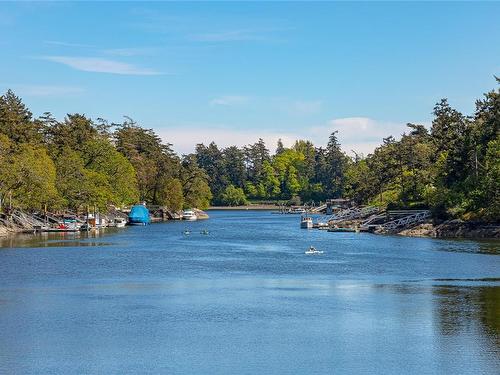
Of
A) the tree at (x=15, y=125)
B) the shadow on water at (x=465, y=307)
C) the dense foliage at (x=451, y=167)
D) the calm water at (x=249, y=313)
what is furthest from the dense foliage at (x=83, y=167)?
the shadow on water at (x=465, y=307)

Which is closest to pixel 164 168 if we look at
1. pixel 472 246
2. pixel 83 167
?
pixel 83 167

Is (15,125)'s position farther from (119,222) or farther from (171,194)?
(171,194)

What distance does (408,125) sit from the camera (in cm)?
14950

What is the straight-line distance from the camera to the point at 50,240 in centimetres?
9375

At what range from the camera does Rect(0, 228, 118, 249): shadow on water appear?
86.2m

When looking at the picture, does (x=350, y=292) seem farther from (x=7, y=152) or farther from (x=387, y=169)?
(x=387, y=169)

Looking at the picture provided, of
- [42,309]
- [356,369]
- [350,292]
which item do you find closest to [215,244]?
[350,292]

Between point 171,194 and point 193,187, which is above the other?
point 193,187

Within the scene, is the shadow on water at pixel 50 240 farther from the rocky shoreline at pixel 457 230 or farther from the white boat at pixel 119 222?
the rocky shoreline at pixel 457 230

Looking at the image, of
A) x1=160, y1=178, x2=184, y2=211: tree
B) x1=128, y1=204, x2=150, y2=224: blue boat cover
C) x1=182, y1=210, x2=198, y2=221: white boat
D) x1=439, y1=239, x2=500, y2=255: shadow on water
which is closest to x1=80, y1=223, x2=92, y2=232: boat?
x1=128, y1=204, x2=150, y2=224: blue boat cover

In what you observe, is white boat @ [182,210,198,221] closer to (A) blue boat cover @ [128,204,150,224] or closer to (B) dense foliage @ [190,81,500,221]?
(A) blue boat cover @ [128,204,150,224]

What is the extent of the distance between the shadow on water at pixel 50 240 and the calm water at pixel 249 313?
35.9 feet

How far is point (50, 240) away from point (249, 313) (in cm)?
5801

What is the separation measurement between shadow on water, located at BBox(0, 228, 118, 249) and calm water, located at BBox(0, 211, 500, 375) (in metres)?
10.9
